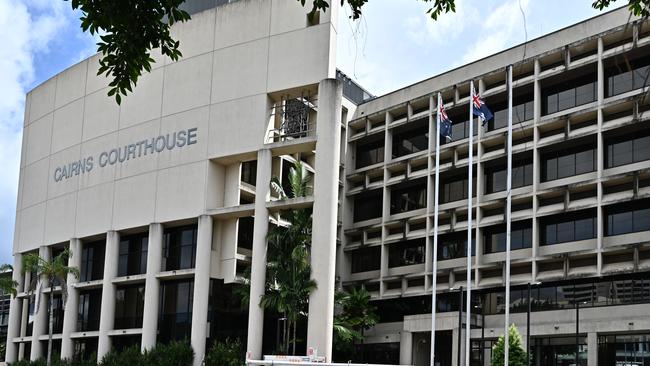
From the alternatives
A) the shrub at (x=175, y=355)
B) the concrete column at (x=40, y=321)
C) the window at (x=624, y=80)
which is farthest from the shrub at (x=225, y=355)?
the window at (x=624, y=80)

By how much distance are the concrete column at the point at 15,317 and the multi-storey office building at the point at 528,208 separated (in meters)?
24.2

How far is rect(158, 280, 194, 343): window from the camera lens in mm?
51188

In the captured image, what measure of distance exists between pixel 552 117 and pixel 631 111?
4.99m

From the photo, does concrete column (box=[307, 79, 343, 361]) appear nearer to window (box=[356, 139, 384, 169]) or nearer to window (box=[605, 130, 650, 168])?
window (box=[605, 130, 650, 168])

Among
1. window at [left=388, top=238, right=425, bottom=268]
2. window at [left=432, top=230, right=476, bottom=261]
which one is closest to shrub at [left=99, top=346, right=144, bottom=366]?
window at [left=388, top=238, right=425, bottom=268]

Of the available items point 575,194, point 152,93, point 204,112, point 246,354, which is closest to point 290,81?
point 204,112

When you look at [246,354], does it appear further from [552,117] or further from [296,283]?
[552,117]

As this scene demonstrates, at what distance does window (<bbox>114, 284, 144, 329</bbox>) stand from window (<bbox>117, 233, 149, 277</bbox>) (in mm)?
1082

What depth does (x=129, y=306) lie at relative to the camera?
55094mm

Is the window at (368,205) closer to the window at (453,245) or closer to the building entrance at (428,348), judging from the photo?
the window at (453,245)

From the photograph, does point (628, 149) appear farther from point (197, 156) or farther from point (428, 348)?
point (197, 156)

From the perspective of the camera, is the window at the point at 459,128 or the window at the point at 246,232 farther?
the window at the point at 459,128

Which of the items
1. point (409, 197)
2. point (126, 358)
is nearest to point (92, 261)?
point (126, 358)

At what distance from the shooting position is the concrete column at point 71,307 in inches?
2234
